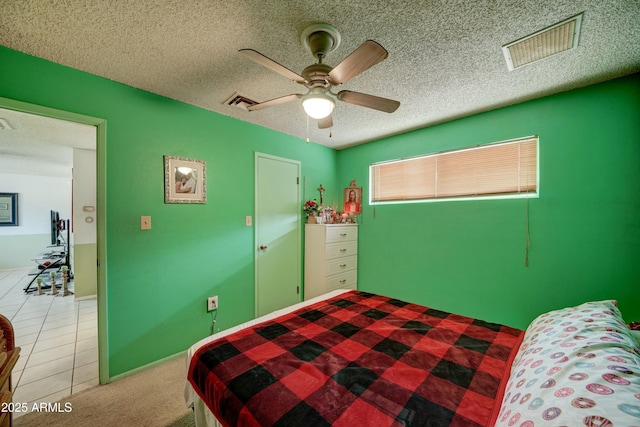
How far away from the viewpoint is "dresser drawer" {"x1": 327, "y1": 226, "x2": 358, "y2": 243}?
3088 millimetres

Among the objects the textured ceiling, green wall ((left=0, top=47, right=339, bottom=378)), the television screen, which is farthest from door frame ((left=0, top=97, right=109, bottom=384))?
the television screen

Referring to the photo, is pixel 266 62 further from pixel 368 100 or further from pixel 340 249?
pixel 340 249

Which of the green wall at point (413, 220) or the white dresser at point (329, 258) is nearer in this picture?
the green wall at point (413, 220)

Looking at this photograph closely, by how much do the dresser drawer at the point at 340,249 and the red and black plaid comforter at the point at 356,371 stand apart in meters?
1.47

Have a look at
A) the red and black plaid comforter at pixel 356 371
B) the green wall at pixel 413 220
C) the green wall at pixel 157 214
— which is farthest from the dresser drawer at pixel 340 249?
the red and black plaid comforter at pixel 356 371

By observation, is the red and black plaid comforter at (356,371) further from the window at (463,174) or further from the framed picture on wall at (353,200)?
the framed picture on wall at (353,200)

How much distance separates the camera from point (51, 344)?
2449mm

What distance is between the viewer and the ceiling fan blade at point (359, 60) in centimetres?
110

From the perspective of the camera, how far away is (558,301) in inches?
Result: 81.4

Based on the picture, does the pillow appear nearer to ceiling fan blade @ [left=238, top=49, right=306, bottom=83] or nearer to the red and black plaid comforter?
the red and black plaid comforter

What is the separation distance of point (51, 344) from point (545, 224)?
4952 millimetres

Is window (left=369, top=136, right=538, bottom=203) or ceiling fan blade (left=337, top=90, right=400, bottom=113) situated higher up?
ceiling fan blade (left=337, top=90, right=400, bottom=113)

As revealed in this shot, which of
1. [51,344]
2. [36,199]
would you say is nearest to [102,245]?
[51,344]

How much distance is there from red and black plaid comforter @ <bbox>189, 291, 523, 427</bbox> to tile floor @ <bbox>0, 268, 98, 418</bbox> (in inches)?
62.7
